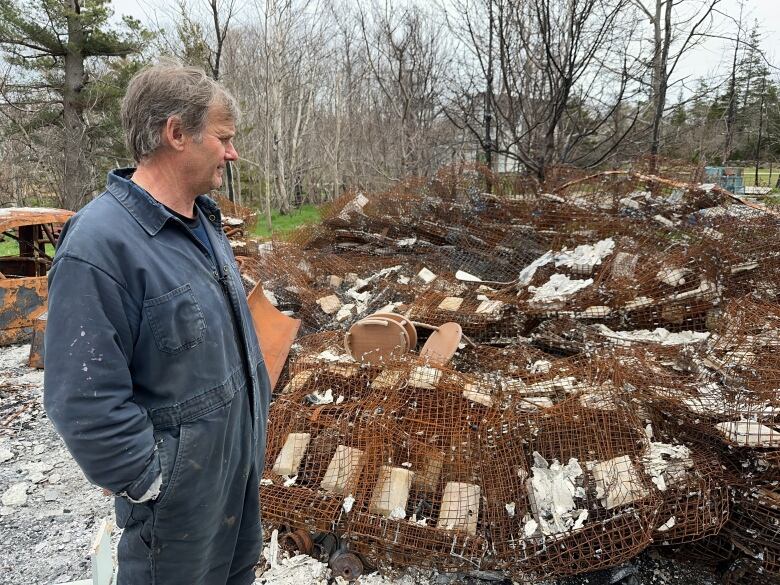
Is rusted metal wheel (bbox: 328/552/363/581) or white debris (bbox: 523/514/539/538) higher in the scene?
white debris (bbox: 523/514/539/538)

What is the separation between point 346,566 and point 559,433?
137 centimetres

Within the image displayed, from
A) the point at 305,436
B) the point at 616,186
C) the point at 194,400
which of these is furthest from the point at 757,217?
the point at 194,400

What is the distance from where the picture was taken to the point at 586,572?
264 cm

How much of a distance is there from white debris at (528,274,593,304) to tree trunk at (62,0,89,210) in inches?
518

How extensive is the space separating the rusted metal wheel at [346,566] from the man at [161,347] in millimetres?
1194

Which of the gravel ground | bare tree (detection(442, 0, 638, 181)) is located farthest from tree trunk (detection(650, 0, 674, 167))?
the gravel ground

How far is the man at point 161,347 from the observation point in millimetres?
1217

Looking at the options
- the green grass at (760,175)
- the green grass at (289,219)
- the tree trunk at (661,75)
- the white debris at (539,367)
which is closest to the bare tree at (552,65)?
the tree trunk at (661,75)

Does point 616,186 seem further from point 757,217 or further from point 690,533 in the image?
point 690,533

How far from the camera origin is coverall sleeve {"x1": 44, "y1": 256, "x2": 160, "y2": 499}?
3.93 ft

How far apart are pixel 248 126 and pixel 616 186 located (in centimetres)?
1841

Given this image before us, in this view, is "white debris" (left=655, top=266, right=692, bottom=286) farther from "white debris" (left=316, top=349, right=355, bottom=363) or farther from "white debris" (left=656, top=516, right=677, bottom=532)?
"white debris" (left=316, top=349, right=355, bottom=363)

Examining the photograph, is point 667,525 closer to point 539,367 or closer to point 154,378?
point 539,367

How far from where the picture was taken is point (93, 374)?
1209 millimetres
